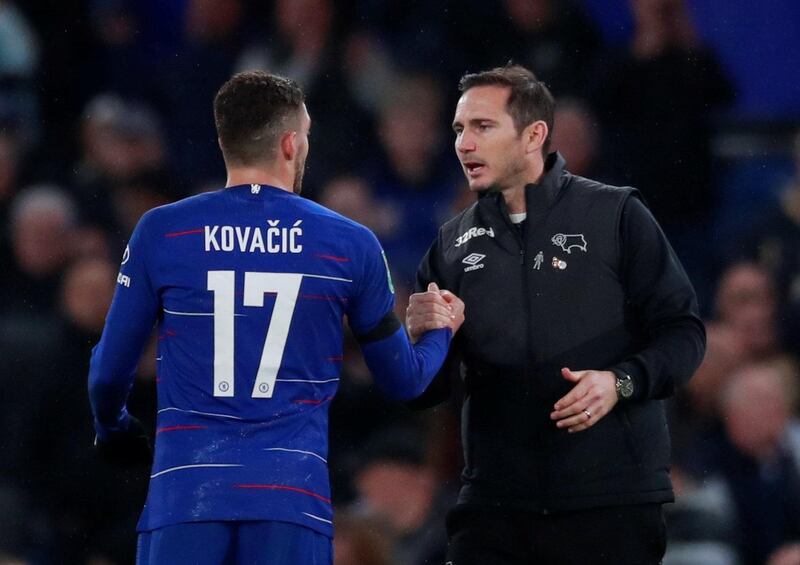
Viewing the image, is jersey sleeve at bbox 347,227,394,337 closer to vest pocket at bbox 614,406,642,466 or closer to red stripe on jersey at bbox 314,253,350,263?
red stripe on jersey at bbox 314,253,350,263

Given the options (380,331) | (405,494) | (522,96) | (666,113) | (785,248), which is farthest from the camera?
(666,113)

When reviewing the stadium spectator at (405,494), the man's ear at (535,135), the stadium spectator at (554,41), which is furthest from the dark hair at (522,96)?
the stadium spectator at (554,41)

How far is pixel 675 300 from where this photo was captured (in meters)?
3.20

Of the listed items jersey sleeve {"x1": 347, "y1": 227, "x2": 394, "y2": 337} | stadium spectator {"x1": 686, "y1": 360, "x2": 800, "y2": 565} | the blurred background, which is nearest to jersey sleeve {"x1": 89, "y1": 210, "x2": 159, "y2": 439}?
jersey sleeve {"x1": 347, "y1": 227, "x2": 394, "y2": 337}

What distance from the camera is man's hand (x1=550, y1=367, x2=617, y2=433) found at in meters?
2.97

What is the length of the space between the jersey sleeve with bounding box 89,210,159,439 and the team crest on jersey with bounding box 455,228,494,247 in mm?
972

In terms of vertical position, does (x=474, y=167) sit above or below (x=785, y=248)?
below

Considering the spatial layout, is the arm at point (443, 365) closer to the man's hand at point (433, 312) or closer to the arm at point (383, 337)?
the man's hand at point (433, 312)

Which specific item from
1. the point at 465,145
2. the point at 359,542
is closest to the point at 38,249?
the point at 359,542

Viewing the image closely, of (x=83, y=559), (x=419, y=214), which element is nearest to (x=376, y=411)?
(x=419, y=214)

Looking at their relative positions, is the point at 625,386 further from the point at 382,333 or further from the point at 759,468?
the point at 759,468

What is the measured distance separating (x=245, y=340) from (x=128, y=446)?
0.51 meters

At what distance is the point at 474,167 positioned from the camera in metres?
3.44

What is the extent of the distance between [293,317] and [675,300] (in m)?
1.06
